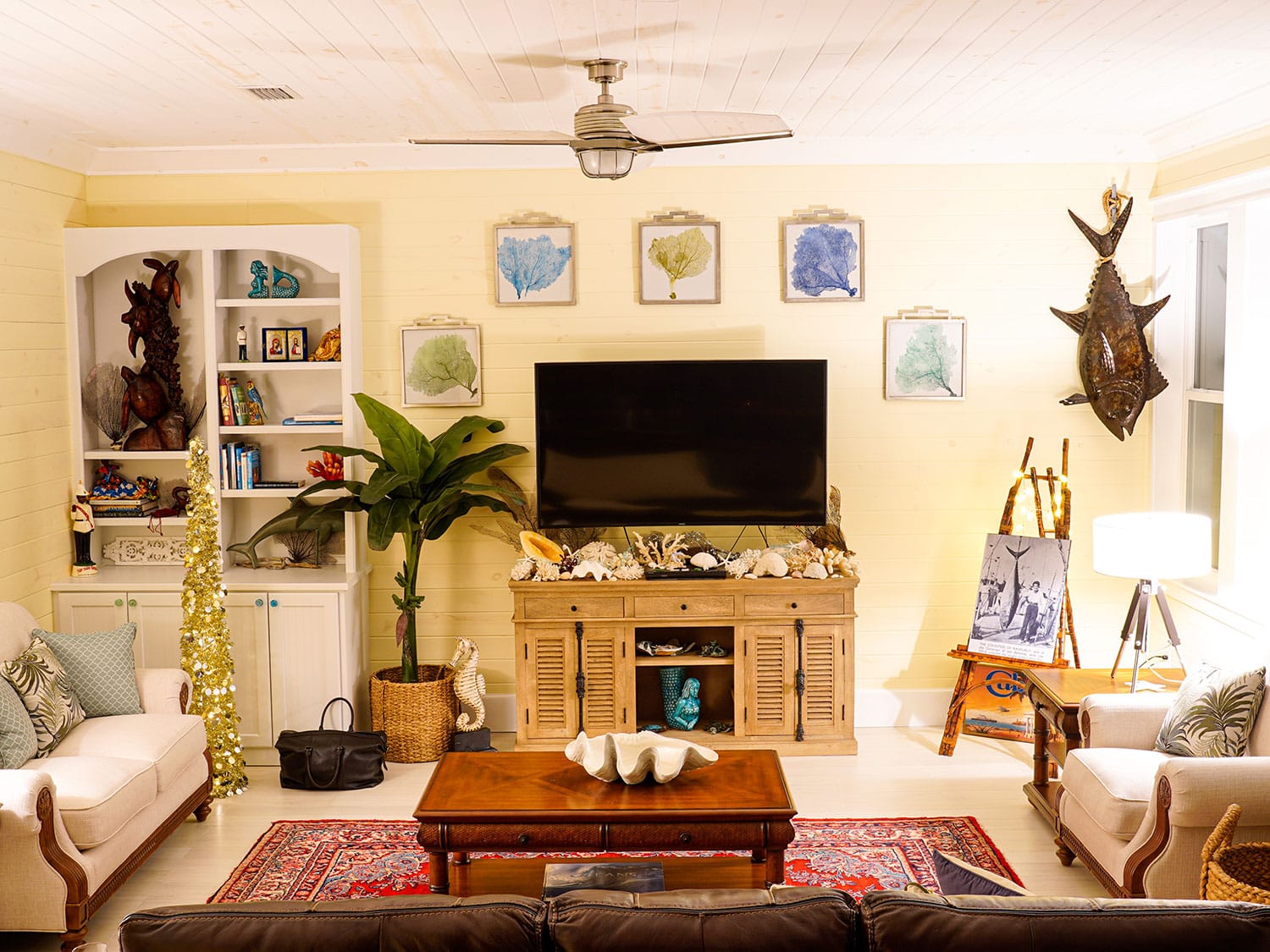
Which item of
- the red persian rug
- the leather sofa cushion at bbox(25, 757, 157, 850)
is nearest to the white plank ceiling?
the leather sofa cushion at bbox(25, 757, 157, 850)

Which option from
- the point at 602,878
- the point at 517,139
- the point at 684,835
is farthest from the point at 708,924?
the point at 517,139

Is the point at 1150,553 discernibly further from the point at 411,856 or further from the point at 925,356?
the point at 411,856

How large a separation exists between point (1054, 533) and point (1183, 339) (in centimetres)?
109

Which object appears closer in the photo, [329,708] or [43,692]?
[43,692]

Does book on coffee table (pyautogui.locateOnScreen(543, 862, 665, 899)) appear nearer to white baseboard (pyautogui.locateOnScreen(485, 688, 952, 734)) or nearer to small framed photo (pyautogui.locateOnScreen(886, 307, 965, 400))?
white baseboard (pyautogui.locateOnScreen(485, 688, 952, 734))

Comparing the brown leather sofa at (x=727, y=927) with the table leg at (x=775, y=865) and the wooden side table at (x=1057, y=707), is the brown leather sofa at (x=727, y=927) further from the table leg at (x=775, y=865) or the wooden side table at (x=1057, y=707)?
the wooden side table at (x=1057, y=707)

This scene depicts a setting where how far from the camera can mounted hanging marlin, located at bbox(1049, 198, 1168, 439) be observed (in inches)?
203

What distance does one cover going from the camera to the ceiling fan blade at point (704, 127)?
3.19 meters

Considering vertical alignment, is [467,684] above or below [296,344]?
below

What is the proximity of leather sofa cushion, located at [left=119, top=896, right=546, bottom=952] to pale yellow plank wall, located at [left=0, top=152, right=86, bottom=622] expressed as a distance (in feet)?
10.8

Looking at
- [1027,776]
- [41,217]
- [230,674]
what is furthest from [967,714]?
[41,217]

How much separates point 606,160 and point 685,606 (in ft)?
7.38

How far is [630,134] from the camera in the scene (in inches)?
132

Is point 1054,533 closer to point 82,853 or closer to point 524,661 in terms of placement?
point 524,661
